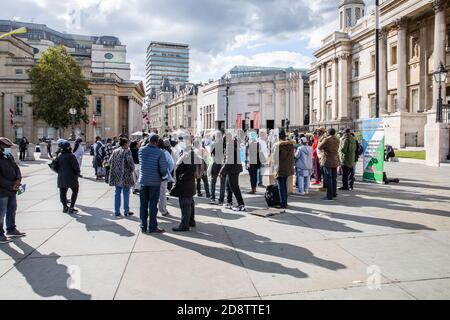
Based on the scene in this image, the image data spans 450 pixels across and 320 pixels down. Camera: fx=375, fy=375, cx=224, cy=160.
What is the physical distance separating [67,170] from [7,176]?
2684mm

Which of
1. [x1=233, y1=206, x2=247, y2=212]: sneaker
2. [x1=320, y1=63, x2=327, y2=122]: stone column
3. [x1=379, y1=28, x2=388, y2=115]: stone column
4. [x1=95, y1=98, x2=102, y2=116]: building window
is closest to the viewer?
[x1=233, y1=206, x2=247, y2=212]: sneaker

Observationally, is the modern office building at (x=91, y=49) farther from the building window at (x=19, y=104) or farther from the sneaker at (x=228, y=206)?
the sneaker at (x=228, y=206)

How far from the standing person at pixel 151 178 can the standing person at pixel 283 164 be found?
3.37 m

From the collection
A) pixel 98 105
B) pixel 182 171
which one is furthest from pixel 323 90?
pixel 182 171

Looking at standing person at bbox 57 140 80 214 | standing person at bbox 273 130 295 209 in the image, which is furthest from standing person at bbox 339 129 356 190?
standing person at bbox 57 140 80 214

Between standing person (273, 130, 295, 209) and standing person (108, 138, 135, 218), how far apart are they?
369 cm

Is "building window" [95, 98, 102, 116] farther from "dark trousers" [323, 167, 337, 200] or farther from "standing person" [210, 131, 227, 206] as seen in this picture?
"dark trousers" [323, 167, 337, 200]

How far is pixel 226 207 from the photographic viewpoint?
396 inches

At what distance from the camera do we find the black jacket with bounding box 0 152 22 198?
22.4 feet

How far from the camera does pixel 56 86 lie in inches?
1816

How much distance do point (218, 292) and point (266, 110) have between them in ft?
287

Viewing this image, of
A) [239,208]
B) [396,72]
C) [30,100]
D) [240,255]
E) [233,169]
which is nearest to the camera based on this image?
[240,255]

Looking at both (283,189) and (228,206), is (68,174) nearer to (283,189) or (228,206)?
(228,206)

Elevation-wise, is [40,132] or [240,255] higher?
[40,132]
